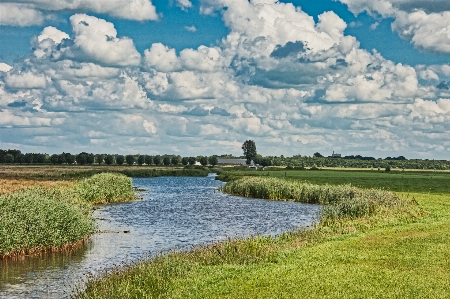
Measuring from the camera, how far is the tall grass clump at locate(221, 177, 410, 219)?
42906 millimetres

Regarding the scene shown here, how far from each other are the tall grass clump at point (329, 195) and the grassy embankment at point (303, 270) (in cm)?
1063

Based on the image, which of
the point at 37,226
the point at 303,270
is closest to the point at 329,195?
the point at 37,226

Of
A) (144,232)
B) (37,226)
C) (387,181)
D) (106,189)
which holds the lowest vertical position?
(144,232)

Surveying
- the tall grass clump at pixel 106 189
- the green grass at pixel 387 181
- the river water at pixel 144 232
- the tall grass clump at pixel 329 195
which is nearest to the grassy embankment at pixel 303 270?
the river water at pixel 144 232

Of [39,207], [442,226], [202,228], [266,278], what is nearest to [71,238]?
[39,207]

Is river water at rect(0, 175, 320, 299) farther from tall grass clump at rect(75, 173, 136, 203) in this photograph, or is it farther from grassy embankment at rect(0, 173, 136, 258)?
tall grass clump at rect(75, 173, 136, 203)

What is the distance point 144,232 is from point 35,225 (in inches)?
480

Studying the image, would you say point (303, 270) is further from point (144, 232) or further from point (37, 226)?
point (144, 232)

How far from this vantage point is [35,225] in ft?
102

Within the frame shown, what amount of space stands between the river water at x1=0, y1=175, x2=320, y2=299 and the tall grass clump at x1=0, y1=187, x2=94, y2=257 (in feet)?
2.64

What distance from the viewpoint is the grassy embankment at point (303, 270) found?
744 inches

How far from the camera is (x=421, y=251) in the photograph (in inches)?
1011

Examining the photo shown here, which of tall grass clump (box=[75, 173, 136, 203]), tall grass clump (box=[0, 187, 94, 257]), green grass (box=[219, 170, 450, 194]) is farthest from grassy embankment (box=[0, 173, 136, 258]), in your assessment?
green grass (box=[219, 170, 450, 194])

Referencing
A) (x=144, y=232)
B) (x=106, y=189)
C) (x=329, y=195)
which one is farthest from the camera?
(x=106, y=189)
